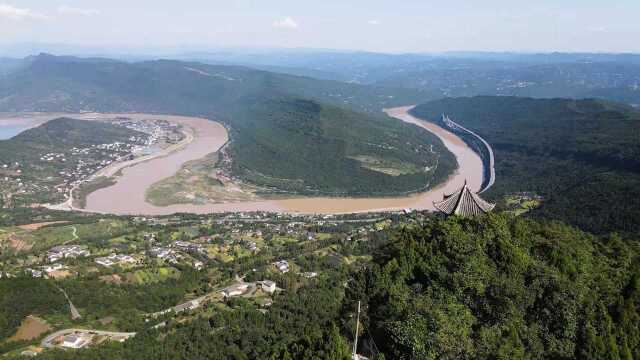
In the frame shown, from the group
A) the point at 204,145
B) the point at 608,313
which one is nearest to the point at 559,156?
the point at 204,145

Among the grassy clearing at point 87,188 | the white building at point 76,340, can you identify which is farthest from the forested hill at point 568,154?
the grassy clearing at point 87,188

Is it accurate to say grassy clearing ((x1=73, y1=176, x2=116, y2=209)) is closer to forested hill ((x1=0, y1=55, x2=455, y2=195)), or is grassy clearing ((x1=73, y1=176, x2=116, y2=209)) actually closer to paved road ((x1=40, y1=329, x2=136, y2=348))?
forested hill ((x1=0, y1=55, x2=455, y2=195))

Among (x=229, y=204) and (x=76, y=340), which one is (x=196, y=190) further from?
(x=76, y=340)

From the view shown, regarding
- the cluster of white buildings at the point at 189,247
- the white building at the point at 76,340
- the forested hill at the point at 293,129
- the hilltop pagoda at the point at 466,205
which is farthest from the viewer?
the forested hill at the point at 293,129

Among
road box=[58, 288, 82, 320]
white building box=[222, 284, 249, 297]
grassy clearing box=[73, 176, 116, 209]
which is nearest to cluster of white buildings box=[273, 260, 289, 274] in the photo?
white building box=[222, 284, 249, 297]

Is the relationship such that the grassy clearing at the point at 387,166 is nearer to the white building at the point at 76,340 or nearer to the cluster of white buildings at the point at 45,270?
the cluster of white buildings at the point at 45,270
